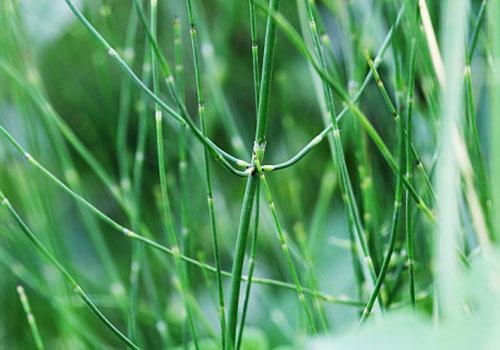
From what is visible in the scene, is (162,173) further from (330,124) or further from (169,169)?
(169,169)

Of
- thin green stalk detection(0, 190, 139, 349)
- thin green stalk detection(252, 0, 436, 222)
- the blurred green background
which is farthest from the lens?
the blurred green background

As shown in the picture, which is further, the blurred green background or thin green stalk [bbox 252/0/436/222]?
the blurred green background

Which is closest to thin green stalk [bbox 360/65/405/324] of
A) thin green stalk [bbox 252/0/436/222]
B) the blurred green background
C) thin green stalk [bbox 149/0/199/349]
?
thin green stalk [bbox 252/0/436/222]

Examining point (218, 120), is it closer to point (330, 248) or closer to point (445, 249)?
point (330, 248)

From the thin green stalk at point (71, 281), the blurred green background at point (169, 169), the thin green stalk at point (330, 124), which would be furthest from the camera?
the blurred green background at point (169, 169)

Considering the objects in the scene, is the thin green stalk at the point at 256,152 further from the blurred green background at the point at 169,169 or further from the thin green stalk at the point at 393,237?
the blurred green background at the point at 169,169

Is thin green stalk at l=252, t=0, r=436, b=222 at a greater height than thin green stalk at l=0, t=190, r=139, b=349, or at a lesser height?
greater

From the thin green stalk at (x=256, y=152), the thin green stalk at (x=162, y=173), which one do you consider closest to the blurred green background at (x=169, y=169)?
the thin green stalk at (x=162, y=173)

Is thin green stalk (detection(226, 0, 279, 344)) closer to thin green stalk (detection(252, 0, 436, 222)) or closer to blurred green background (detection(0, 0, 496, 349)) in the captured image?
thin green stalk (detection(252, 0, 436, 222))

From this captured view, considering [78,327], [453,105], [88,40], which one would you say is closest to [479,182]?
[453,105]
